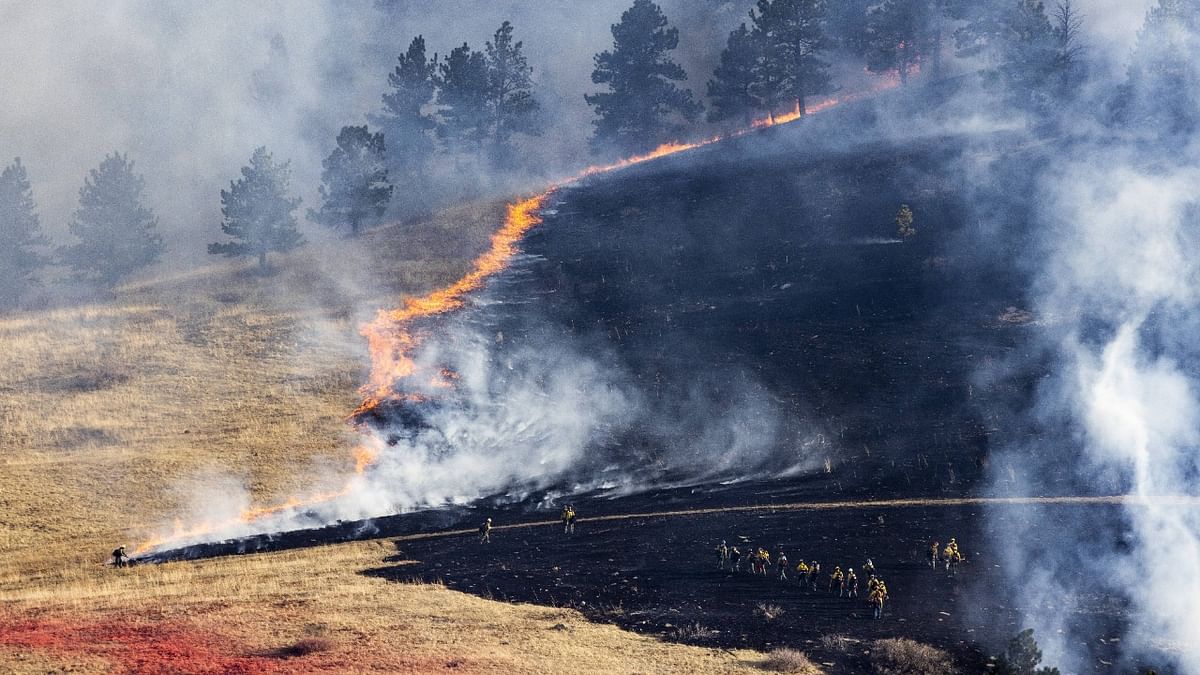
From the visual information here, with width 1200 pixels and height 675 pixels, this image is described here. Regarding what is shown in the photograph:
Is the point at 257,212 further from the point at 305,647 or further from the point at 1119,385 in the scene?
the point at 1119,385

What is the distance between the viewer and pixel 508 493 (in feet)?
159

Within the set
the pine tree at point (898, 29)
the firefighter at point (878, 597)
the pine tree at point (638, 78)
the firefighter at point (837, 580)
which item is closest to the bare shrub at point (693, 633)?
the firefighter at point (878, 597)

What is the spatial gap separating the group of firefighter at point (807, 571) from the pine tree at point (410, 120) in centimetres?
6598

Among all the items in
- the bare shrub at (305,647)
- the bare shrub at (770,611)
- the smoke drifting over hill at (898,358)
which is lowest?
the bare shrub at (770,611)

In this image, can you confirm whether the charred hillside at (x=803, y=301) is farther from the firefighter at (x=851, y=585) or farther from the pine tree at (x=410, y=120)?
the pine tree at (x=410, y=120)

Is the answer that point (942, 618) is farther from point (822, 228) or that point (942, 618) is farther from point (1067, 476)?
point (822, 228)

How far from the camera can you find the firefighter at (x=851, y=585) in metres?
33.9

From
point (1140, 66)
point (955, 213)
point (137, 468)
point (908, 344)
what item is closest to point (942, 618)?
point (908, 344)

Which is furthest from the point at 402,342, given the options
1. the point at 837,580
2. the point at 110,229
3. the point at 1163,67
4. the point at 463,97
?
the point at 1163,67

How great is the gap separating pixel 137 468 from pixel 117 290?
32002 mm

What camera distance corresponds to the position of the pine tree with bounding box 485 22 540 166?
94938 millimetres

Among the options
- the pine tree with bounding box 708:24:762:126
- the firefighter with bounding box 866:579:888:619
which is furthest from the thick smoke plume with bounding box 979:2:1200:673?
the pine tree with bounding box 708:24:762:126

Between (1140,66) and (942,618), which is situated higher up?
(1140,66)

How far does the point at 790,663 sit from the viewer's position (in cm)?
2819
